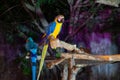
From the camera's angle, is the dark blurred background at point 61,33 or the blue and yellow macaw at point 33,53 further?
the dark blurred background at point 61,33

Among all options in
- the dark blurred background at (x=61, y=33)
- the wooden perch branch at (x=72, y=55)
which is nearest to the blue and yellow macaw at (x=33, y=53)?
the wooden perch branch at (x=72, y=55)

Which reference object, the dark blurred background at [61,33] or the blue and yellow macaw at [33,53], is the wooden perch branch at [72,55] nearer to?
the blue and yellow macaw at [33,53]

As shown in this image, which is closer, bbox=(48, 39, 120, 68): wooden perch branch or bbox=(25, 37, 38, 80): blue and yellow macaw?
bbox=(48, 39, 120, 68): wooden perch branch

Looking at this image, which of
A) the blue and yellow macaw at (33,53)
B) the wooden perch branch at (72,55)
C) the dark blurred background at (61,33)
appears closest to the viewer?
the wooden perch branch at (72,55)

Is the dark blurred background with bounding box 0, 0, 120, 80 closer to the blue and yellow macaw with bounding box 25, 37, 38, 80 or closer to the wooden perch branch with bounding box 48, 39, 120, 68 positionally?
the blue and yellow macaw with bounding box 25, 37, 38, 80

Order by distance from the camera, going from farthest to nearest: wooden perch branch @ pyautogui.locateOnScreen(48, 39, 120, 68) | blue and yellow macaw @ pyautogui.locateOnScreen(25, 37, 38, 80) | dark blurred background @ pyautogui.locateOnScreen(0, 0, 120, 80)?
dark blurred background @ pyautogui.locateOnScreen(0, 0, 120, 80), blue and yellow macaw @ pyautogui.locateOnScreen(25, 37, 38, 80), wooden perch branch @ pyautogui.locateOnScreen(48, 39, 120, 68)

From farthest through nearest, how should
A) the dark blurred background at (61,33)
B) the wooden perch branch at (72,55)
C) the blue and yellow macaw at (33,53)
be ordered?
1. the dark blurred background at (61,33)
2. the blue and yellow macaw at (33,53)
3. the wooden perch branch at (72,55)

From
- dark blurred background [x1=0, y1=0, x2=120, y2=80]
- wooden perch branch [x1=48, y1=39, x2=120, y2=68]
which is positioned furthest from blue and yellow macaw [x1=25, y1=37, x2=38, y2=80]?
dark blurred background [x1=0, y1=0, x2=120, y2=80]

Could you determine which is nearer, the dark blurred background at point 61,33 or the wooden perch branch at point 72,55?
the wooden perch branch at point 72,55

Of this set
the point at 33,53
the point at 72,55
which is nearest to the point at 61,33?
the point at 33,53

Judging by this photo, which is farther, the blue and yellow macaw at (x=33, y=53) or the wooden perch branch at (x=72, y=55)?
the blue and yellow macaw at (x=33, y=53)

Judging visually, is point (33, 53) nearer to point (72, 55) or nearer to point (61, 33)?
point (72, 55)

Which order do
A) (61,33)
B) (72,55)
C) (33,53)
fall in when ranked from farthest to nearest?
(61,33) < (33,53) < (72,55)

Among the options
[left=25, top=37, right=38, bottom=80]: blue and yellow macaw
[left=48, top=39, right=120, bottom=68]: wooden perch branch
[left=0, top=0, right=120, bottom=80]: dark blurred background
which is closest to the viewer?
[left=48, top=39, right=120, bottom=68]: wooden perch branch
